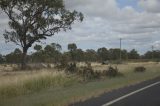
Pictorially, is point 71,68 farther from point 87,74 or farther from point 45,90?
point 45,90

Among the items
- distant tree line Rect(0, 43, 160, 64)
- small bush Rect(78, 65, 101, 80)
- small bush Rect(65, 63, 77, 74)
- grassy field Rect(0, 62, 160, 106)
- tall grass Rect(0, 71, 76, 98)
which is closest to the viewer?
grassy field Rect(0, 62, 160, 106)

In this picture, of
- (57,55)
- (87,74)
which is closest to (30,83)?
(87,74)

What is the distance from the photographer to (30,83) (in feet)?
75.9

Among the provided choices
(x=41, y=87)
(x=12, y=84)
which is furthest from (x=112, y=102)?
(x=41, y=87)

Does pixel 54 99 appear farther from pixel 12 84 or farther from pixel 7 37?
pixel 7 37

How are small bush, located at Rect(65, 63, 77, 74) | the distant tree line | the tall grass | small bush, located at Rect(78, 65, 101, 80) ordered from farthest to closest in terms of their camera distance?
the distant tree line
small bush, located at Rect(65, 63, 77, 74)
small bush, located at Rect(78, 65, 101, 80)
the tall grass

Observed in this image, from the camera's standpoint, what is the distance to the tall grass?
68.3 feet

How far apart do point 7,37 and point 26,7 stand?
5.04 metres

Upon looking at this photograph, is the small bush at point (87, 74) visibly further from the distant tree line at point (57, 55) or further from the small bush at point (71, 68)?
the distant tree line at point (57, 55)

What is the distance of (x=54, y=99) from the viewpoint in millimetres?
17156

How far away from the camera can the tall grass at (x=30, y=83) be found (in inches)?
819

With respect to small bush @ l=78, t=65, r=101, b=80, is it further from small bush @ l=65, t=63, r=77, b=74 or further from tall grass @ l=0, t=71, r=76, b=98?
tall grass @ l=0, t=71, r=76, b=98

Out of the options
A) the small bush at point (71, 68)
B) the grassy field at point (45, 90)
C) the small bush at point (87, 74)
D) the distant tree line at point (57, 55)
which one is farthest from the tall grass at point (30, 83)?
the distant tree line at point (57, 55)

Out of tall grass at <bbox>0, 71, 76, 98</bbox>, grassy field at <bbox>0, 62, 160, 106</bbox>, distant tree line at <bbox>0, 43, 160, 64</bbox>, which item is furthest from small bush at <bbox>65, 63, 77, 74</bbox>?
distant tree line at <bbox>0, 43, 160, 64</bbox>
